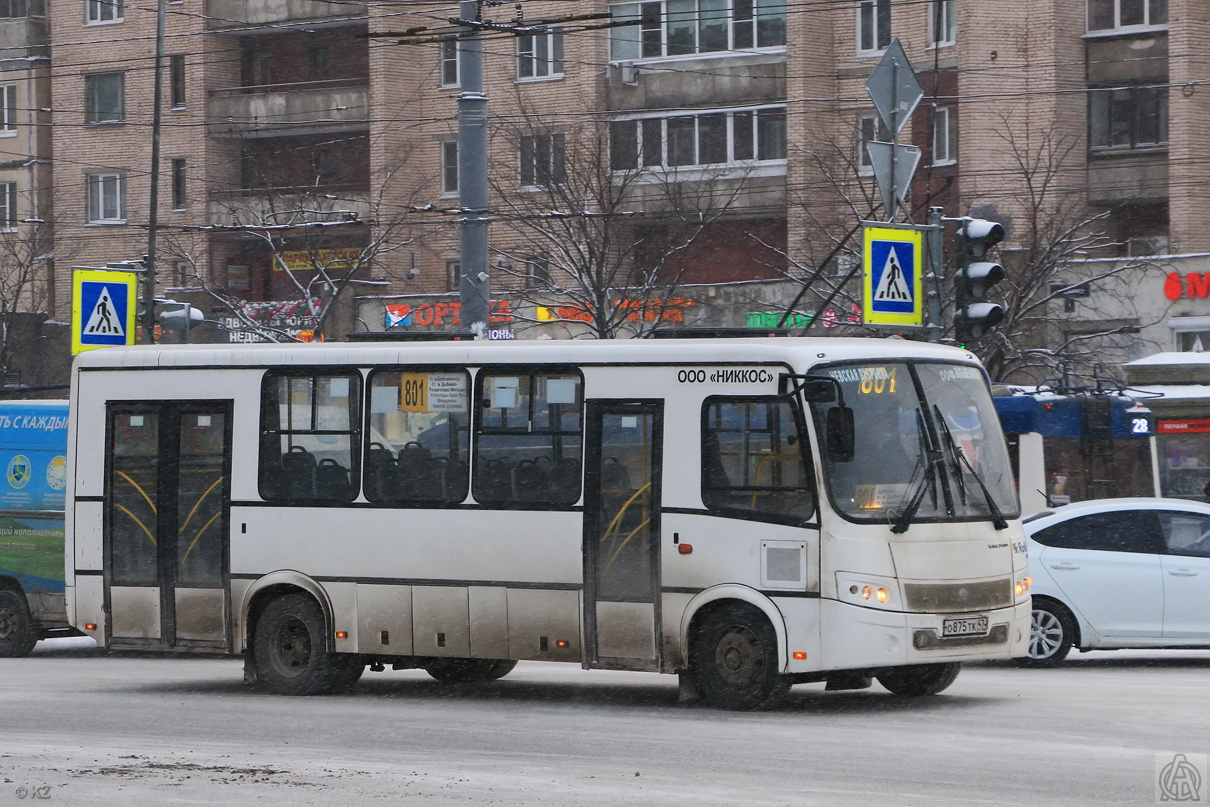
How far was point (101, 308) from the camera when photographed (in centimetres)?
2289

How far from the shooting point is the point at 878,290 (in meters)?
16.8

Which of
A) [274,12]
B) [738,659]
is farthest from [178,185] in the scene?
[738,659]

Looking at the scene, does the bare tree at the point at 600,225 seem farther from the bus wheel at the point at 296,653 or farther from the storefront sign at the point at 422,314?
the bus wheel at the point at 296,653

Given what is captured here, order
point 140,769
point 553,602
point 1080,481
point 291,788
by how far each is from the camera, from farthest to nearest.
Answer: point 1080,481 → point 553,602 → point 140,769 → point 291,788

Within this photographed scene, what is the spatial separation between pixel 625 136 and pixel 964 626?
3303 cm

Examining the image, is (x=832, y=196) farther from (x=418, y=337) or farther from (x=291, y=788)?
(x=291, y=788)

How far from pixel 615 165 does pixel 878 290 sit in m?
25.1

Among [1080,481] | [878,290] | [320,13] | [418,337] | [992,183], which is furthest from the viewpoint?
[320,13]

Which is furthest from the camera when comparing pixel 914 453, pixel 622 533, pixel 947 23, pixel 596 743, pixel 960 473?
pixel 947 23

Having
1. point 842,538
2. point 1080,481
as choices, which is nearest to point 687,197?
point 1080,481

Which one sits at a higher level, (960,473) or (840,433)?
(840,433)

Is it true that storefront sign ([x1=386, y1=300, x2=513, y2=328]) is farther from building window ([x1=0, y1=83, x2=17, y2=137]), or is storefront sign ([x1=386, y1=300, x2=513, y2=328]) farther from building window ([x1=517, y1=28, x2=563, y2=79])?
building window ([x1=0, y1=83, x2=17, y2=137])

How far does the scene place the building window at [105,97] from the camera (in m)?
53.8

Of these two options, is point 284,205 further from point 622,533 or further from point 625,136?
point 622,533
